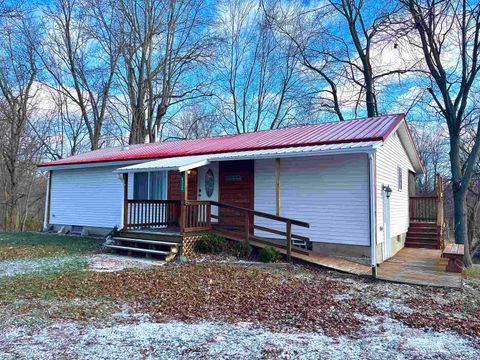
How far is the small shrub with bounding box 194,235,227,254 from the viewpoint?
9.52m

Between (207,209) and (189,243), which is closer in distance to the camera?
(189,243)

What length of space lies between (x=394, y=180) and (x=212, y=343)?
9347 millimetres

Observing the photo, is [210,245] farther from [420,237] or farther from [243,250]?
[420,237]

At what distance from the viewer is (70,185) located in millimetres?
15086

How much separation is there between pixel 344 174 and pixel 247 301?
15.9 feet

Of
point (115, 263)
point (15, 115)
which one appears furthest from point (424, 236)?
point (15, 115)

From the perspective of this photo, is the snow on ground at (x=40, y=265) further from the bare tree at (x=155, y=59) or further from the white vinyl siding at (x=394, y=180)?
the bare tree at (x=155, y=59)

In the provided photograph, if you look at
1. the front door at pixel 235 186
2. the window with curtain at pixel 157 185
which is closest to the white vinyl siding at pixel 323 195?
the front door at pixel 235 186

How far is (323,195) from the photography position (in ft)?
31.4

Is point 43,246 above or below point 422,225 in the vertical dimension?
below

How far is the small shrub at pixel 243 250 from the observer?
928 centimetres

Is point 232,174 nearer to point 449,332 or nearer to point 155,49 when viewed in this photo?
point 449,332

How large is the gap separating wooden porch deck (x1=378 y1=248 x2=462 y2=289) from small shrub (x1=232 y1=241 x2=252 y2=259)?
10.2 ft

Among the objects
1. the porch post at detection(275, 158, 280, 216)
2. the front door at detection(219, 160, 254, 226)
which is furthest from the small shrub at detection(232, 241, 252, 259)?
the front door at detection(219, 160, 254, 226)
